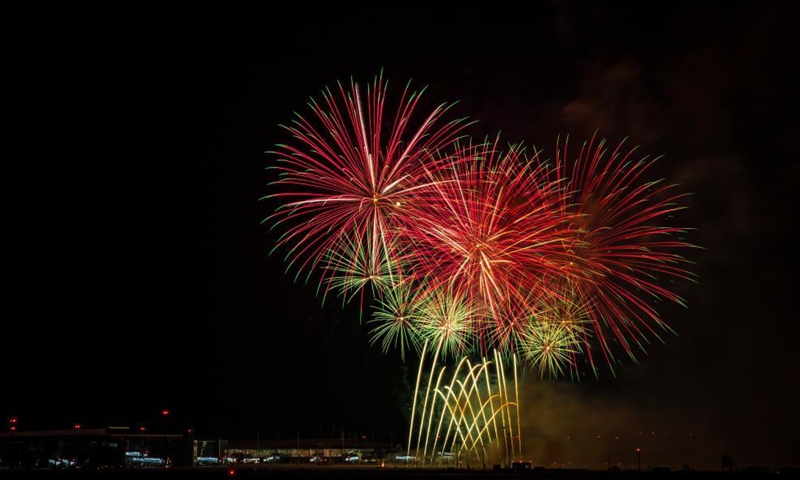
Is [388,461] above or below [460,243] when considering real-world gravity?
below

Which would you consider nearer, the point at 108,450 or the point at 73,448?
the point at 108,450

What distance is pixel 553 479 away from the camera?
46.3 metres

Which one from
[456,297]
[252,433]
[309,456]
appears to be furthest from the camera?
[252,433]

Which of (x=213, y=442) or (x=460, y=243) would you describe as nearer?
(x=460, y=243)

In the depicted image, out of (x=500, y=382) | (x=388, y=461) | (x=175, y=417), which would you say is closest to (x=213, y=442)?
(x=175, y=417)

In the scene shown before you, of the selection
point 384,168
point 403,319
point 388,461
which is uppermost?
point 384,168

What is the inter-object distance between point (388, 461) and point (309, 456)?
60.2ft

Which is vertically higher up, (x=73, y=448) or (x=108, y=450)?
(x=73, y=448)

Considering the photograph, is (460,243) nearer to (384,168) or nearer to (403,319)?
(384,168)

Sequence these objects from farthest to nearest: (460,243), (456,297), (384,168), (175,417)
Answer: (175,417) < (456,297) < (460,243) < (384,168)

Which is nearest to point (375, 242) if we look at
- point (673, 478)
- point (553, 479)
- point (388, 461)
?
point (553, 479)

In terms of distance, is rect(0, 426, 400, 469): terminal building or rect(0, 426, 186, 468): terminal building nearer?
rect(0, 426, 186, 468): terminal building

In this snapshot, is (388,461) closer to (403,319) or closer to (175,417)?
(175,417)

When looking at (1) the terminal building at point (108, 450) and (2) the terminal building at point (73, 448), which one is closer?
(2) the terminal building at point (73, 448)
